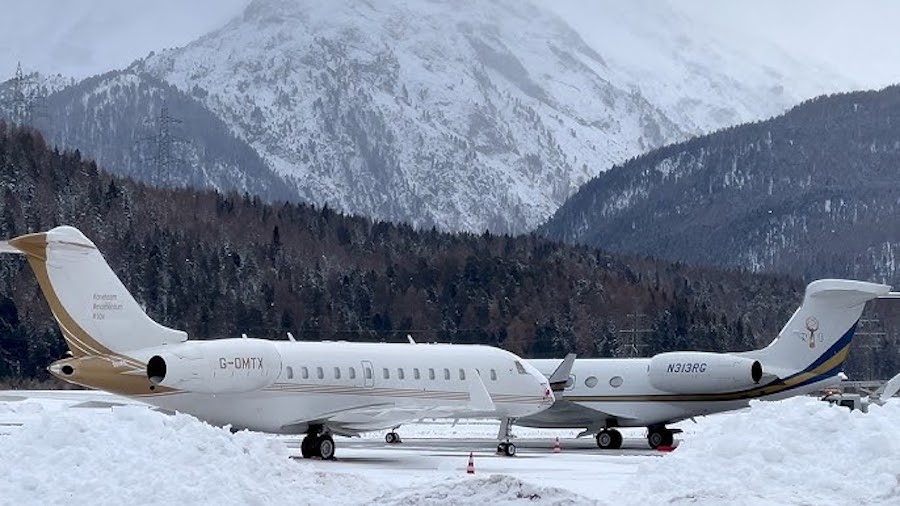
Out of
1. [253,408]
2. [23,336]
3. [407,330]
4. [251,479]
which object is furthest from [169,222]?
[251,479]

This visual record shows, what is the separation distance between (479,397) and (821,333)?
1200 centimetres

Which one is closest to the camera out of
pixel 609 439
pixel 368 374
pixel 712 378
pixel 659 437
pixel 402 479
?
pixel 402 479

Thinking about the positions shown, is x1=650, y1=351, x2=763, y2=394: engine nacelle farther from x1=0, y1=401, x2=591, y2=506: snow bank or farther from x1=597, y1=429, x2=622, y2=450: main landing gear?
x1=0, y1=401, x2=591, y2=506: snow bank

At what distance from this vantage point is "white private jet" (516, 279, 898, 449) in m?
41.8

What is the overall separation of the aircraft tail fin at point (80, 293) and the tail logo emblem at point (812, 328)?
20.4 meters

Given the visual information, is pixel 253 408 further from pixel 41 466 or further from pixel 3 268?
pixel 3 268

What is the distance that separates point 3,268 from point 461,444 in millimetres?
63597

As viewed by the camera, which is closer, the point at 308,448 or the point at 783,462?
the point at 783,462

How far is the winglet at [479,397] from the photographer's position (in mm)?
35344

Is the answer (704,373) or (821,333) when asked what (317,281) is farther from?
(704,373)

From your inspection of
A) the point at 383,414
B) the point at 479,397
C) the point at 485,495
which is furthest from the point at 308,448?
the point at 485,495

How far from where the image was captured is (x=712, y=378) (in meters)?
41.6

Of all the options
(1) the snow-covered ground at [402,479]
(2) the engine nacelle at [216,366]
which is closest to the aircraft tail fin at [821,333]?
(2) the engine nacelle at [216,366]

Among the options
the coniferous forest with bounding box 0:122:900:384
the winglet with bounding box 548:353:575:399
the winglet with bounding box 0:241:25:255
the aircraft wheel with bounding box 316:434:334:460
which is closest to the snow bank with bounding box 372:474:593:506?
the winglet with bounding box 0:241:25:255
